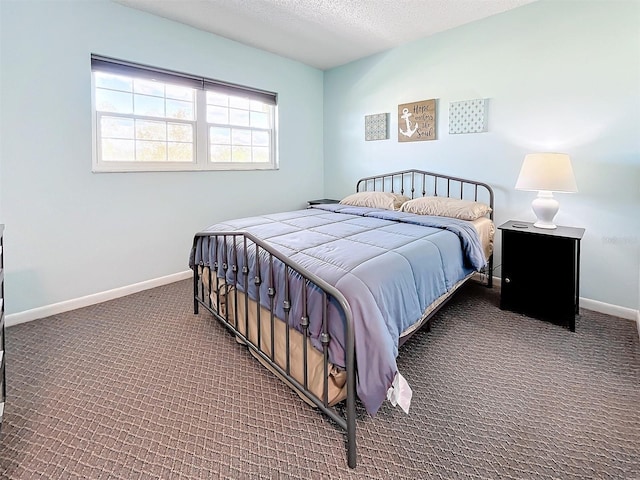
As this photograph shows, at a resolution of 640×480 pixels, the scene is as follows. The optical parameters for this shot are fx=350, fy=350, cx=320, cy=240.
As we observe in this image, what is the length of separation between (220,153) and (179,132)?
1.62 ft

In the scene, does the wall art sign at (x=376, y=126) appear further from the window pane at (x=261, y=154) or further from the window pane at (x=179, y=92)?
the window pane at (x=179, y=92)

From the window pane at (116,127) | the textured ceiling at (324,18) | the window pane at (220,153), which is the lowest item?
the window pane at (220,153)

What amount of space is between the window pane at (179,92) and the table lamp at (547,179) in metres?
3.21

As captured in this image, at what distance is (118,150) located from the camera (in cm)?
318

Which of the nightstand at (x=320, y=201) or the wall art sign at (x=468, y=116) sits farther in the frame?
the nightstand at (x=320, y=201)

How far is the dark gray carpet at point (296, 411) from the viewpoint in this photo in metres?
1.40

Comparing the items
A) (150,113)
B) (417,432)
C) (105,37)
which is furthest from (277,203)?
(417,432)

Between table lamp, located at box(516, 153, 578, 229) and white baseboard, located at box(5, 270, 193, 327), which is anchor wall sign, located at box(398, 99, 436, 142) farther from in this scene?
white baseboard, located at box(5, 270, 193, 327)

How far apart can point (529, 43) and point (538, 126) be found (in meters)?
0.71

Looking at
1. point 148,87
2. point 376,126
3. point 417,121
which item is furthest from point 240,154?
point 417,121

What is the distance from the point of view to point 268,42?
382 centimetres

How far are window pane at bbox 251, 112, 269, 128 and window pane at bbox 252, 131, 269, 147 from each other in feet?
0.31

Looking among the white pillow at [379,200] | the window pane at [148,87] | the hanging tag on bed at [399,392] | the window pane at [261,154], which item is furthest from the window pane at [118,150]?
the hanging tag on bed at [399,392]

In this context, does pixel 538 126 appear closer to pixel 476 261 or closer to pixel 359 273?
pixel 476 261
